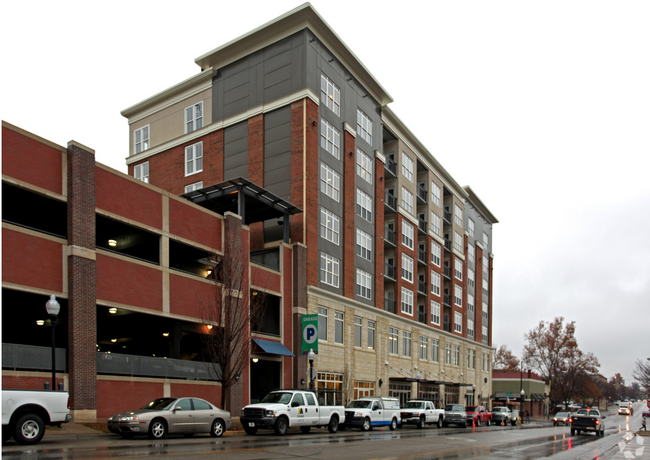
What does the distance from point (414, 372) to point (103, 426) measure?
130 ft

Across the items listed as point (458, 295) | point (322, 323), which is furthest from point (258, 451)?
point (458, 295)

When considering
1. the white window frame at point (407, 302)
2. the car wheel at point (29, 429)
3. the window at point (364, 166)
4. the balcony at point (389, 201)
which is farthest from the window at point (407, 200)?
the car wheel at point (29, 429)

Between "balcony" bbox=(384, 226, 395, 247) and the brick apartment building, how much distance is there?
657 millimetres

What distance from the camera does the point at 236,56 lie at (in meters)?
45.6

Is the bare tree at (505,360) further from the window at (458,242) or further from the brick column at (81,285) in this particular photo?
the brick column at (81,285)

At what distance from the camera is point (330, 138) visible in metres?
44.7

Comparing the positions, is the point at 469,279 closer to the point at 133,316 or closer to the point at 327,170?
the point at 327,170

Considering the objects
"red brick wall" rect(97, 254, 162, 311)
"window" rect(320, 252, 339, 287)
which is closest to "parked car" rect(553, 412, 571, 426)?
"window" rect(320, 252, 339, 287)

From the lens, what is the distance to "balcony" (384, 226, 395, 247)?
54.8m

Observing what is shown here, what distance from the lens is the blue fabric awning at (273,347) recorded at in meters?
34.6

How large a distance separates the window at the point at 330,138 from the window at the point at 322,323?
39.3 ft

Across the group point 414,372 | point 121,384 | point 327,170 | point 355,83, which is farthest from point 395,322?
point 121,384

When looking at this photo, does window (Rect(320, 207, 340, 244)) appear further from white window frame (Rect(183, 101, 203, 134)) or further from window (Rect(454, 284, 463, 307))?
window (Rect(454, 284, 463, 307))

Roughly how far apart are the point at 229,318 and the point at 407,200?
3428cm
